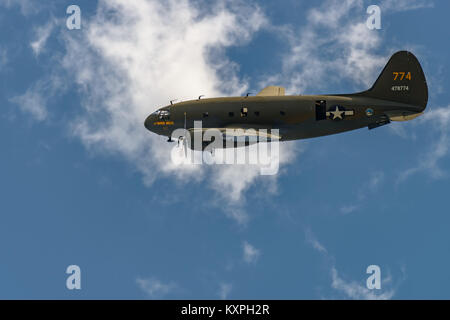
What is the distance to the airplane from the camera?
184 ft

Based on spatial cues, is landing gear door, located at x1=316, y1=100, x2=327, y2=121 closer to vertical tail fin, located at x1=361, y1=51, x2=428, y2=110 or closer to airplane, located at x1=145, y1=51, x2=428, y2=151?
airplane, located at x1=145, y1=51, x2=428, y2=151

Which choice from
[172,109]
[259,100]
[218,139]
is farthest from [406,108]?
[172,109]

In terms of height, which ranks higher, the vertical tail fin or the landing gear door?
the vertical tail fin

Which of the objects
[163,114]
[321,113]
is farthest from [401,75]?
[163,114]

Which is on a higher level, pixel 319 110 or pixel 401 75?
pixel 401 75

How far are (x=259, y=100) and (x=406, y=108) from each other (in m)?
13.3

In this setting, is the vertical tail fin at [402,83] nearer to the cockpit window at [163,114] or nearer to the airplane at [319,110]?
the airplane at [319,110]

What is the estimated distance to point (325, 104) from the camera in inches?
2218

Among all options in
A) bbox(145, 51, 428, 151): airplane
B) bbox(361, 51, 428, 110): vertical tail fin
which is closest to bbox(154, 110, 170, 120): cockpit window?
bbox(145, 51, 428, 151): airplane

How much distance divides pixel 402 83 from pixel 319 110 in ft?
27.2

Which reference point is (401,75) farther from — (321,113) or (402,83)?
(321,113)

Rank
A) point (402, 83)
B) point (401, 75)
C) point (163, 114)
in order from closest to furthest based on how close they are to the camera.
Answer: point (402, 83), point (401, 75), point (163, 114)

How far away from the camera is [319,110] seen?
56.2 meters

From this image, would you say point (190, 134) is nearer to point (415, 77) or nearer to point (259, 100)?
point (259, 100)
